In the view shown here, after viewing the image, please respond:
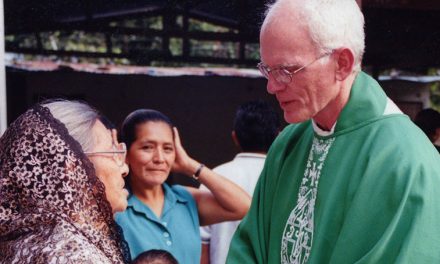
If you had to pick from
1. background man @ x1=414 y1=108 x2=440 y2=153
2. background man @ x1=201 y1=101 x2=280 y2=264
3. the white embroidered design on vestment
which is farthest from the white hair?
background man @ x1=414 y1=108 x2=440 y2=153

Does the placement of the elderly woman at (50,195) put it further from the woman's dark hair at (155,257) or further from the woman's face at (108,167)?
the woman's dark hair at (155,257)

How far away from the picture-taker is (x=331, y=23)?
2438 mm

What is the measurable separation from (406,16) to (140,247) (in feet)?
12.7

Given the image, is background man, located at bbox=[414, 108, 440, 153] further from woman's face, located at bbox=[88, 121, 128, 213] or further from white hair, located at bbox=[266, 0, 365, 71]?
woman's face, located at bbox=[88, 121, 128, 213]

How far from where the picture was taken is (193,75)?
881 cm

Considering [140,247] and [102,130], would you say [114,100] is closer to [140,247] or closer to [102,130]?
[140,247]

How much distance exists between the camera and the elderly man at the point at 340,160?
2277 millimetres

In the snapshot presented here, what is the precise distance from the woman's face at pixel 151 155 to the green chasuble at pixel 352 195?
0.75 meters

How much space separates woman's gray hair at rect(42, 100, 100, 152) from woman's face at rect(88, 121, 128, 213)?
0.02m

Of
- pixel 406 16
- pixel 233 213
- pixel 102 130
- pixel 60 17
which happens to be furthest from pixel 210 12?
pixel 102 130

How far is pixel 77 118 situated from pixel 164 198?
48.9 inches

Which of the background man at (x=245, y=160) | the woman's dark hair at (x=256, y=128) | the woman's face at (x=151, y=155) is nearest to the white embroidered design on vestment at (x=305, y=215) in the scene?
the woman's face at (x=151, y=155)

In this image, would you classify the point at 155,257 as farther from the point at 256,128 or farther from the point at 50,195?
the point at 256,128

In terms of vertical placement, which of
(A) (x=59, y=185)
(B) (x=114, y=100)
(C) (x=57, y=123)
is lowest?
(B) (x=114, y=100)
